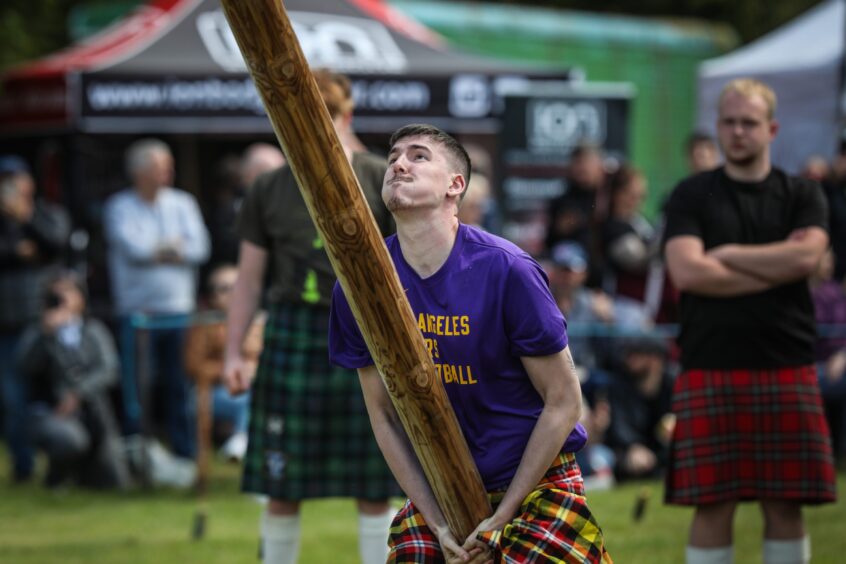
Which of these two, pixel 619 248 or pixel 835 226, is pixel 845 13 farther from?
pixel 619 248

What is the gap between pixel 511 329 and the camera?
2.77 metres

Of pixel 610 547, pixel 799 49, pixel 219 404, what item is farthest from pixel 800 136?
pixel 610 547

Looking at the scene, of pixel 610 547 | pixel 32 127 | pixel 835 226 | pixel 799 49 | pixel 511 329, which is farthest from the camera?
pixel 799 49

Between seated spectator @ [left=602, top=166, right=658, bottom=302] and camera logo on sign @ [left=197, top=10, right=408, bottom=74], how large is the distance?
2.01 meters

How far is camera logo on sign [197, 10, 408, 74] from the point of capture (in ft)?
30.2

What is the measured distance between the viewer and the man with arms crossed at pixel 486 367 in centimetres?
273

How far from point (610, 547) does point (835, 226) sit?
140 inches

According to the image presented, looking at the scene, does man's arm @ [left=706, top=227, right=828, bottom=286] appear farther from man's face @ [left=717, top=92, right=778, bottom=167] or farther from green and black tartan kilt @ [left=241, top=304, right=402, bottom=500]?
green and black tartan kilt @ [left=241, top=304, right=402, bottom=500]

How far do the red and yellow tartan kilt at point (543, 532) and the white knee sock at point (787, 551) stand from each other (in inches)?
53.6

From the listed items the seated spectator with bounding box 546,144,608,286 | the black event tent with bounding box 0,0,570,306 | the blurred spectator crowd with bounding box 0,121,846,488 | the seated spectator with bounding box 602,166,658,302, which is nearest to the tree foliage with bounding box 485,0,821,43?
the black event tent with bounding box 0,0,570,306

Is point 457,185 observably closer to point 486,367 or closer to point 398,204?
point 398,204

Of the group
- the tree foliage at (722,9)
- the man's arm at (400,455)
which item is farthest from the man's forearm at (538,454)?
the tree foliage at (722,9)

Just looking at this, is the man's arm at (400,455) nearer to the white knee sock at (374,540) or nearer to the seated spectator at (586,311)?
the white knee sock at (374,540)

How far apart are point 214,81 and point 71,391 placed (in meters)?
2.40
